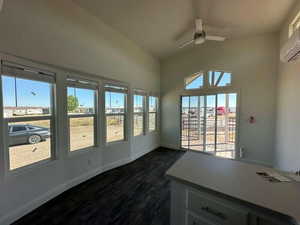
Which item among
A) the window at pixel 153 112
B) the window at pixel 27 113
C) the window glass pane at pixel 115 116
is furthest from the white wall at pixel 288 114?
the window at pixel 27 113

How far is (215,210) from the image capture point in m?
1.00

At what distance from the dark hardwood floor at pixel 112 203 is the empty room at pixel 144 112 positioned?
0.06ft

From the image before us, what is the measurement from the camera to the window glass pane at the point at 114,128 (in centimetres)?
343

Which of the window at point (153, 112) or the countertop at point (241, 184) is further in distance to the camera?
the window at point (153, 112)

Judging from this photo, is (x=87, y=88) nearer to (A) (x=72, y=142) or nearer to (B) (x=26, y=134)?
(A) (x=72, y=142)

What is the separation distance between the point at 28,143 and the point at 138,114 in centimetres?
276

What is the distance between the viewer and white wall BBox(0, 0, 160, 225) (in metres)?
1.80

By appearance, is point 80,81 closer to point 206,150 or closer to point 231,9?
point 231,9

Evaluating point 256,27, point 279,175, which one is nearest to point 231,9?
point 256,27

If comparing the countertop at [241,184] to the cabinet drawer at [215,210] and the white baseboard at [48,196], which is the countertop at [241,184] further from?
the white baseboard at [48,196]

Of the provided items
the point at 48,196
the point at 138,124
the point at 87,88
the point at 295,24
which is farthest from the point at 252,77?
the point at 48,196

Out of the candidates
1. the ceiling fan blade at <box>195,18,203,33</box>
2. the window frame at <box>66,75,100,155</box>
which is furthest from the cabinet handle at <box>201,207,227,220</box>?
the ceiling fan blade at <box>195,18,203,33</box>

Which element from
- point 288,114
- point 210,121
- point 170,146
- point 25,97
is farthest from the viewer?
point 170,146

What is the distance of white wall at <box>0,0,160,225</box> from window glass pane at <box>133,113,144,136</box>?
507mm
